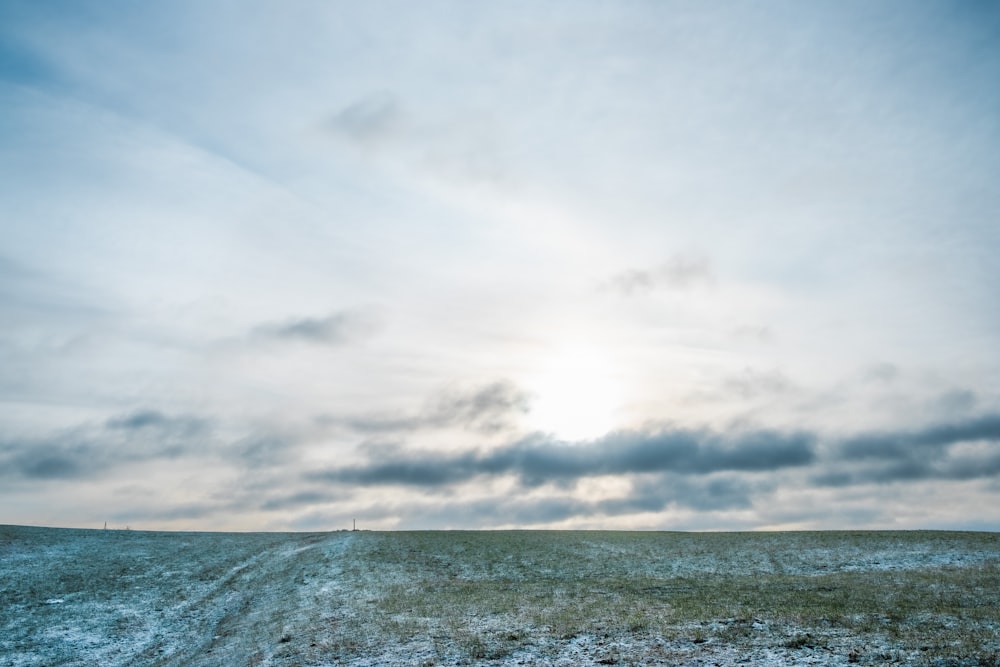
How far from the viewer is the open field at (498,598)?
31828 mm

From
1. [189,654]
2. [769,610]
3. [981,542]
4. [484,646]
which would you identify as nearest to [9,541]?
[189,654]

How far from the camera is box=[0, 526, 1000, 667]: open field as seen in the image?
104ft

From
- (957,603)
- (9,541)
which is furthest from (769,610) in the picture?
(9,541)

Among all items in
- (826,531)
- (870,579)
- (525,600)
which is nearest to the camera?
(525,600)

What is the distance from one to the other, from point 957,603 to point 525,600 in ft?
79.6

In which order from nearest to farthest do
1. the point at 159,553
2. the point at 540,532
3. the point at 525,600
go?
the point at 525,600 → the point at 159,553 → the point at 540,532

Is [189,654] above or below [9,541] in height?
below

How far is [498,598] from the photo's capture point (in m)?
44.1

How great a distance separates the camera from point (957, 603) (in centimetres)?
3881

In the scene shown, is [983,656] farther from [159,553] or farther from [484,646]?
[159,553]

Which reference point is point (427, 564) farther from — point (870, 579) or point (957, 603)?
point (957, 603)

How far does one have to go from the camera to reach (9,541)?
67.9 meters

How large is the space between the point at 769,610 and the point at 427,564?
3020 cm

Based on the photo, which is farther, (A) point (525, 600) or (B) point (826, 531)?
(B) point (826, 531)
